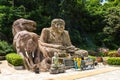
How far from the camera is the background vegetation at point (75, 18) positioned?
70.2ft

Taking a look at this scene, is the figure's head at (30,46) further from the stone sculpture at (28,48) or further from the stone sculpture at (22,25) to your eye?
the stone sculpture at (22,25)

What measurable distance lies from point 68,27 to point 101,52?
177 inches

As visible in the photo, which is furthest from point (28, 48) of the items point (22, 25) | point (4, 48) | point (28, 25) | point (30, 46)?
point (4, 48)

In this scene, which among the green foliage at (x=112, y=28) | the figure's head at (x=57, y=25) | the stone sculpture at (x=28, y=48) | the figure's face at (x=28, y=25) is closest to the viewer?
the stone sculpture at (x=28, y=48)

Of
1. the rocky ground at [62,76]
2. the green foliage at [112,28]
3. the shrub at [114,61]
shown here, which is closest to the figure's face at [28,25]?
the rocky ground at [62,76]

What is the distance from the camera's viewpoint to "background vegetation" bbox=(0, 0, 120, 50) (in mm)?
21402

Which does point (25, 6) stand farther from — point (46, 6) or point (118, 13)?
point (118, 13)

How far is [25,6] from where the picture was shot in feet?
79.6

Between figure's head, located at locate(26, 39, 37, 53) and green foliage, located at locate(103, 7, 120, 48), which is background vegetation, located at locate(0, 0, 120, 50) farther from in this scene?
figure's head, located at locate(26, 39, 37, 53)

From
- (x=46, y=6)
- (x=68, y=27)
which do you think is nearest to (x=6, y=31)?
(x=46, y=6)

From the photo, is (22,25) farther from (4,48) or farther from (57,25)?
(4,48)

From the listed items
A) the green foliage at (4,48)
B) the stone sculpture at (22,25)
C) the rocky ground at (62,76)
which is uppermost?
the stone sculpture at (22,25)

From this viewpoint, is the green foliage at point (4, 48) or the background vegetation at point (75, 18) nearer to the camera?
the green foliage at point (4, 48)

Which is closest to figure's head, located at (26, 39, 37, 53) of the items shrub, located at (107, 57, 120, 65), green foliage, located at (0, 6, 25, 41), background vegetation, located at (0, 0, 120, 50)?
shrub, located at (107, 57, 120, 65)
